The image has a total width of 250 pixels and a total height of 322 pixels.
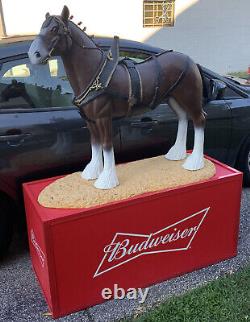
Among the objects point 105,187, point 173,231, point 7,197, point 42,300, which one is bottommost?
point 42,300

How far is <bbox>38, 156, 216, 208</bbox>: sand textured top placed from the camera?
223cm

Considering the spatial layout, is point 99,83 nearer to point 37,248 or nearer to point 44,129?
point 44,129

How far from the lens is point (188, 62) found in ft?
8.07

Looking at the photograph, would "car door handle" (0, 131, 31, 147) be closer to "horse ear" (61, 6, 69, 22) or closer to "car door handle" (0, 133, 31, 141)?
"car door handle" (0, 133, 31, 141)

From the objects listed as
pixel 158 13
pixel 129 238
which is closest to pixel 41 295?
pixel 129 238

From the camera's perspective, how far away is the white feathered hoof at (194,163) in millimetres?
2609

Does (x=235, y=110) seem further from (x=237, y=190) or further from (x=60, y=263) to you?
(x=60, y=263)

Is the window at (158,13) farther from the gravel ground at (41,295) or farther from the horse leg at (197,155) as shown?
the gravel ground at (41,295)

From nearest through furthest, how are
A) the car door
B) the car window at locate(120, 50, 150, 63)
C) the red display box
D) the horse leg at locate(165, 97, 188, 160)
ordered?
1. the red display box
2. the car door
3. the horse leg at locate(165, 97, 188, 160)
4. the car window at locate(120, 50, 150, 63)

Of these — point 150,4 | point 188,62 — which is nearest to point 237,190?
point 188,62

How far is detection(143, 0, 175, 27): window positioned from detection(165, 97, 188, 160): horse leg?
26.4ft

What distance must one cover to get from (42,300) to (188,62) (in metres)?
1.83

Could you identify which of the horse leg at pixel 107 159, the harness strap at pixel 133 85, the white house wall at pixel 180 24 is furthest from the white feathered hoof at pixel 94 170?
the white house wall at pixel 180 24

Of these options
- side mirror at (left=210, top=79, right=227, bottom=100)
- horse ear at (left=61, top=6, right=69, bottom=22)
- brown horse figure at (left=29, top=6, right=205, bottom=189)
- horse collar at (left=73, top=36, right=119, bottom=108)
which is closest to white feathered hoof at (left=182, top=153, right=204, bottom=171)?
brown horse figure at (left=29, top=6, right=205, bottom=189)
